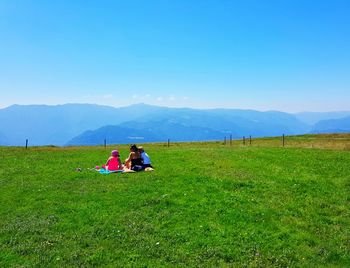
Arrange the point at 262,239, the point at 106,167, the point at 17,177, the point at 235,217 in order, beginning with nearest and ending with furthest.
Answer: the point at 262,239, the point at 235,217, the point at 17,177, the point at 106,167

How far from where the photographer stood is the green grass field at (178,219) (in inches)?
536

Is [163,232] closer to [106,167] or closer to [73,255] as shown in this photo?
[73,255]

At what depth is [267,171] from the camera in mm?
28281

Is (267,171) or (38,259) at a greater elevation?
(267,171)

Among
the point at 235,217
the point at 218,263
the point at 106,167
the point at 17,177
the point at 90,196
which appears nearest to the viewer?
the point at 218,263

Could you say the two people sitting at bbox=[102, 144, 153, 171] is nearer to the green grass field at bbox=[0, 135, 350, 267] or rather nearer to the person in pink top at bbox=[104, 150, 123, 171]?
the person in pink top at bbox=[104, 150, 123, 171]

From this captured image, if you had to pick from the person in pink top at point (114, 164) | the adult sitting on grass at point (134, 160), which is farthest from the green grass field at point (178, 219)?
the person in pink top at point (114, 164)

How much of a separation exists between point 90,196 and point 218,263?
34.8ft

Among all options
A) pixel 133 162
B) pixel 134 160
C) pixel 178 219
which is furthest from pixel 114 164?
pixel 178 219

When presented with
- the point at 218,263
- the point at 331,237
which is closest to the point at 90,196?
the point at 218,263

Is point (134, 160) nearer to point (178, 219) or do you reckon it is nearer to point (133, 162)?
point (133, 162)

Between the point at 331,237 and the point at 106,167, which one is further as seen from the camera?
the point at 106,167

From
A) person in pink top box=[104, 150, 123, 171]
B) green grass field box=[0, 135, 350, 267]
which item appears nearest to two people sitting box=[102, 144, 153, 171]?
person in pink top box=[104, 150, 123, 171]

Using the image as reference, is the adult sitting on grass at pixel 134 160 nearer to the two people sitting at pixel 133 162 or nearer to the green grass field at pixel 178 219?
the two people sitting at pixel 133 162
